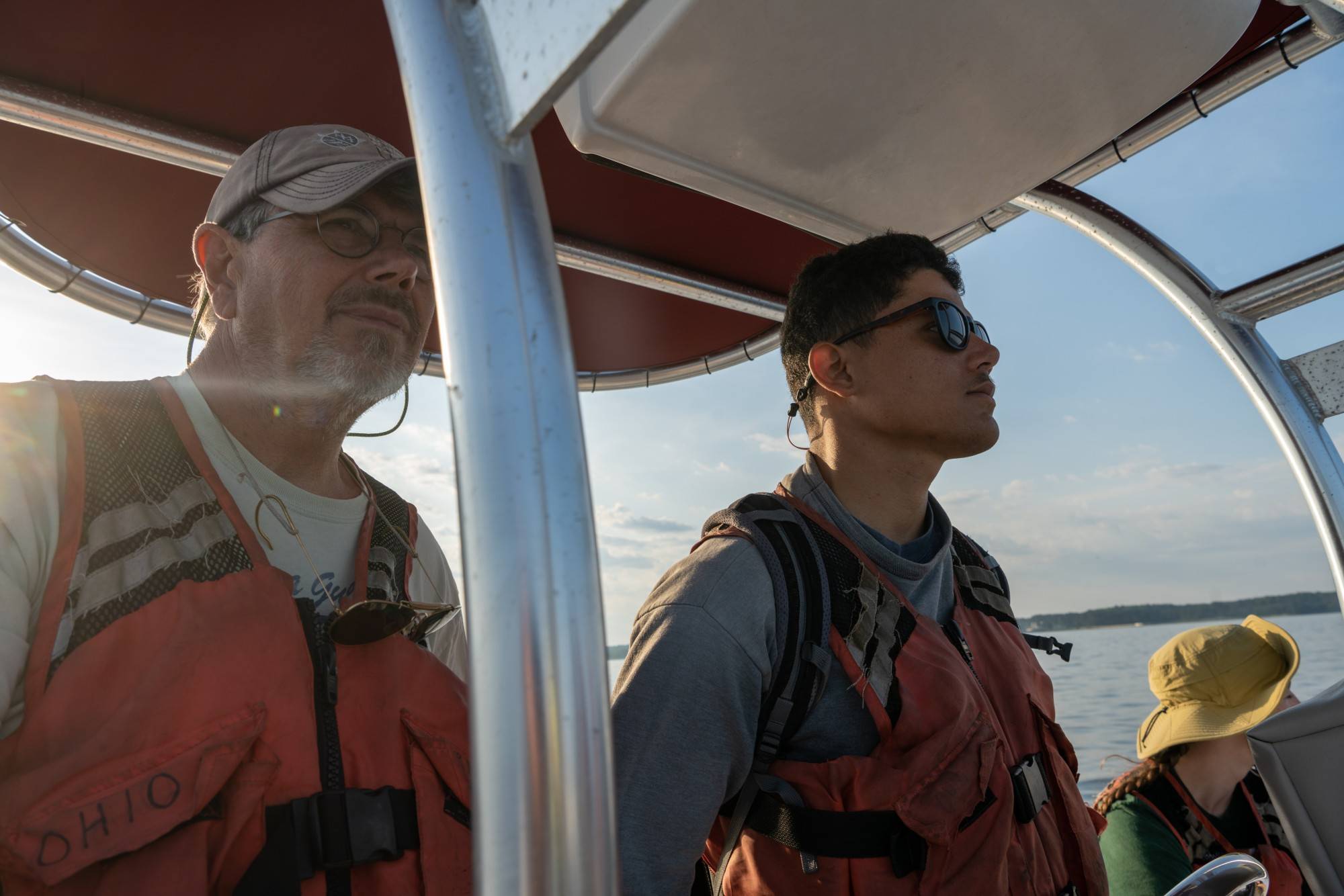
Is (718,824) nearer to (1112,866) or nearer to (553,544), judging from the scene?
(553,544)

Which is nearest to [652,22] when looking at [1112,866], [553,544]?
[553,544]

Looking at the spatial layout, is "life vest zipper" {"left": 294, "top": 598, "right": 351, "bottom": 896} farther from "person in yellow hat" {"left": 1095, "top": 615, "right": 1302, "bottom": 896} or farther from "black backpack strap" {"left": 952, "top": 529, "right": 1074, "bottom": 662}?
"person in yellow hat" {"left": 1095, "top": 615, "right": 1302, "bottom": 896}

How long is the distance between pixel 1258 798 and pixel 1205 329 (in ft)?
5.38

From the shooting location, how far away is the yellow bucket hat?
275 centimetres

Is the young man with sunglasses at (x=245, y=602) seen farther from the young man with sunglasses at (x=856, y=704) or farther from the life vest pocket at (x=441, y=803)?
the young man with sunglasses at (x=856, y=704)

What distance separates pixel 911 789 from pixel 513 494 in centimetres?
120

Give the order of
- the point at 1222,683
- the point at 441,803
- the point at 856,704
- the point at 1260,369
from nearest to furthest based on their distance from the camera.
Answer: the point at 441,803 < the point at 856,704 < the point at 1260,369 < the point at 1222,683

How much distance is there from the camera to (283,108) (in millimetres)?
1709

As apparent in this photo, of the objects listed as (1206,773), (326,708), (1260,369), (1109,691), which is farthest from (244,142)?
(1109,691)

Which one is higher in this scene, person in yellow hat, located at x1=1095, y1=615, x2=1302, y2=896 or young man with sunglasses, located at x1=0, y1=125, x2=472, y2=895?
young man with sunglasses, located at x1=0, y1=125, x2=472, y2=895

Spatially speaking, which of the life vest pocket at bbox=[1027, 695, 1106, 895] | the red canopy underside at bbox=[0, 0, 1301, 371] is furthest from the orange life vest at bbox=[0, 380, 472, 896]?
the life vest pocket at bbox=[1027, 695, 1106, 895]

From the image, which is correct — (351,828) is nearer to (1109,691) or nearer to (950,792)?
(950,792)

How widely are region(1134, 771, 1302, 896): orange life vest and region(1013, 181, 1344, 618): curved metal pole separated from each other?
878mm

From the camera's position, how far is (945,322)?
2004mm
